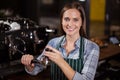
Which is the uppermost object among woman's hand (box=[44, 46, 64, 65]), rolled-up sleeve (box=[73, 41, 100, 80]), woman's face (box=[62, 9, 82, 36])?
woman's face (box=[62, 9, 82, 36])

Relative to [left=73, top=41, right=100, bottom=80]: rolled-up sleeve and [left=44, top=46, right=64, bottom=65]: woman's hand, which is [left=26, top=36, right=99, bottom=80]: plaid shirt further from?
[left=44, top=46, right=64, bottom=65]: woman's hand

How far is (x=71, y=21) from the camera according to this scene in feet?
5.51

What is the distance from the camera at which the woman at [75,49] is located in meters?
1.64

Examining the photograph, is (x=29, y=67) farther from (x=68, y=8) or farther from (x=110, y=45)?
(x=110, y=45)

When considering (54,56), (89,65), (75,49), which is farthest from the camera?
(75,49)

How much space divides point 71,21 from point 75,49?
0.69 ft

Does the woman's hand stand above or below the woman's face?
below

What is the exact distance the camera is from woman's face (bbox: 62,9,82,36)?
1.68 metres

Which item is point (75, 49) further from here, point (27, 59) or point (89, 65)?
point (27, 59)

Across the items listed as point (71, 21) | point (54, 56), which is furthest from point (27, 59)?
point (71, 21)

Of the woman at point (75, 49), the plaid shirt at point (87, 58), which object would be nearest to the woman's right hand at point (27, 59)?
the woman at point (75, 49)

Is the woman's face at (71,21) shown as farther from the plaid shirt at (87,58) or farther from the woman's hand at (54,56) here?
the woman's hand at (54,56)

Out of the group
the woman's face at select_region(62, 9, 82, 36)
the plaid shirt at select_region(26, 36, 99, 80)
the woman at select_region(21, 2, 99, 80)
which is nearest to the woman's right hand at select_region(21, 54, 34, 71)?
the woman at select_region(21, 2, 99, 80)

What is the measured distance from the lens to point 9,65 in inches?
84.8
